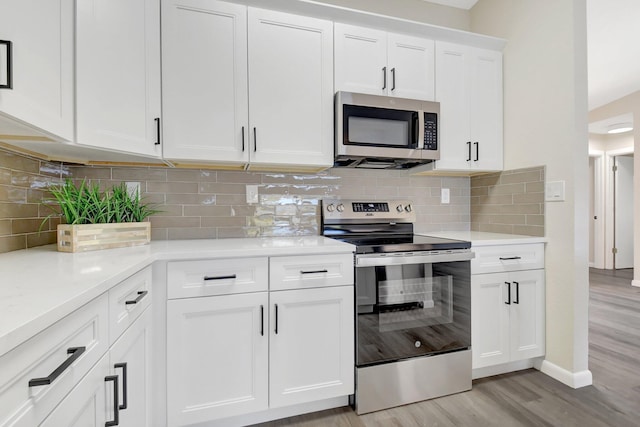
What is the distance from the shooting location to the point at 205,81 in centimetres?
173

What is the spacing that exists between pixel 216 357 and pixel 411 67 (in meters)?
2.09

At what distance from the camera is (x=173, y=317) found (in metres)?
1.43

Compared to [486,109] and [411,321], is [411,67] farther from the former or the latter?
[411,321]

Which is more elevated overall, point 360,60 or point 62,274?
point 360,60

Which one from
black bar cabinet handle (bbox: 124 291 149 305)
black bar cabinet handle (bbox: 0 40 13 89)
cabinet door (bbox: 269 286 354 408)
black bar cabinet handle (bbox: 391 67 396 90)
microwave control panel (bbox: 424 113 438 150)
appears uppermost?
black bar cabinet handle (bbox: 391 67 396 90)

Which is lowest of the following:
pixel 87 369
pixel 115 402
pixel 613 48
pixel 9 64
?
pixel 115 402

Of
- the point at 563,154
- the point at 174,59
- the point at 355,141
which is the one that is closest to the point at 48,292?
the point at 174,59

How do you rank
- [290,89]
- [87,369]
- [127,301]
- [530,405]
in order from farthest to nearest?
[290,89]
[530,405]
[127,301]
[87,369]

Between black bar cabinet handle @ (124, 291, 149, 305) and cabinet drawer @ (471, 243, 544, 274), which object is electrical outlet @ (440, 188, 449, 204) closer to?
cabinet drawer @ (471, 243, 544, 274)

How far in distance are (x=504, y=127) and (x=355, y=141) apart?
1.26m

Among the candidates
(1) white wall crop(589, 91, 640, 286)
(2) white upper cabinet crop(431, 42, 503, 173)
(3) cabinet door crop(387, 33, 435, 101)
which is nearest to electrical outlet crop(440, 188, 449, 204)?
(2) white upper cabinet crop(431, 42, 503, 173)

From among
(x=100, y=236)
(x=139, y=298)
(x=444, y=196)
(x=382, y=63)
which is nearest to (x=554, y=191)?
(x=444, y=196)

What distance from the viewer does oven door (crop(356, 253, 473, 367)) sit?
1667mm

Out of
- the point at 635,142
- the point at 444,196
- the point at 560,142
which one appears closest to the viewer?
the point at 560,142
